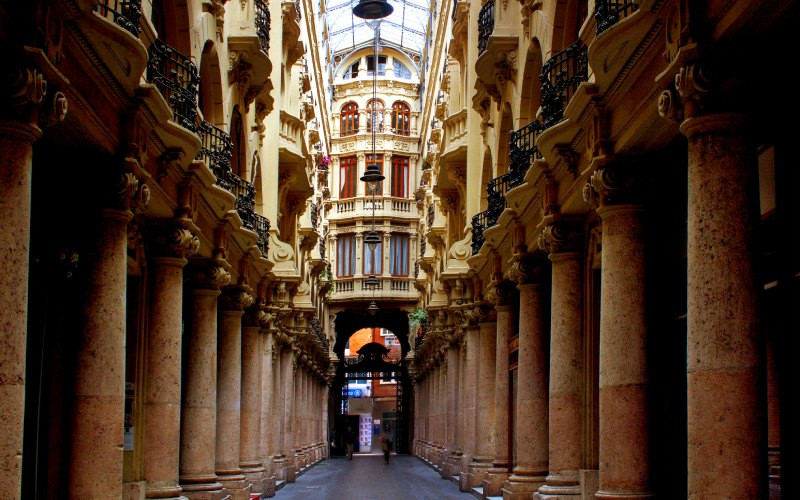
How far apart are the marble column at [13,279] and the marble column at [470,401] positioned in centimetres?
2097

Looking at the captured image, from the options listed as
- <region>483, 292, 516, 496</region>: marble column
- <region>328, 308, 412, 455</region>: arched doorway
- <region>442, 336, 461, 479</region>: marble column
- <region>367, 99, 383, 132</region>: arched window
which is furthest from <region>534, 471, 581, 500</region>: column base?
<region>367, 99, 383, 132</region>: arched window

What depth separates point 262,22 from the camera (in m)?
24.3

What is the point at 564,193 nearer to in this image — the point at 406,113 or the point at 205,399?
the point at 205,399

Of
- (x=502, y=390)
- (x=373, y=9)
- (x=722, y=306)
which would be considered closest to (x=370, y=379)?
(x=373, y=9)

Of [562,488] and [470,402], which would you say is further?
[470,402]

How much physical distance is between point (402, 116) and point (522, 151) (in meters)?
50.0

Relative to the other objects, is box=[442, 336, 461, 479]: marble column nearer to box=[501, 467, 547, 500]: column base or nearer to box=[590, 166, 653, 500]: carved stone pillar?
box=[501, 467, 547, 500]: column base

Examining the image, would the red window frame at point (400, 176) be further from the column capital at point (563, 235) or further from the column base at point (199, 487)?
the column capital at point (563, 235)

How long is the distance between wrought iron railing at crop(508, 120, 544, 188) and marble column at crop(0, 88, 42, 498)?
11.4m

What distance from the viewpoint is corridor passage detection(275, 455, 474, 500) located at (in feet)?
97.0

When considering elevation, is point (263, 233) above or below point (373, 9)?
below

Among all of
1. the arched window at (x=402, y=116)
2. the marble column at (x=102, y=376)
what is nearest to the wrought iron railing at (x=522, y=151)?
the marble column at (x=102, y=376)

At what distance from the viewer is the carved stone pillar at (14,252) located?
9.80 meters

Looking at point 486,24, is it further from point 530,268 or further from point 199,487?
Answer: point 199,487
